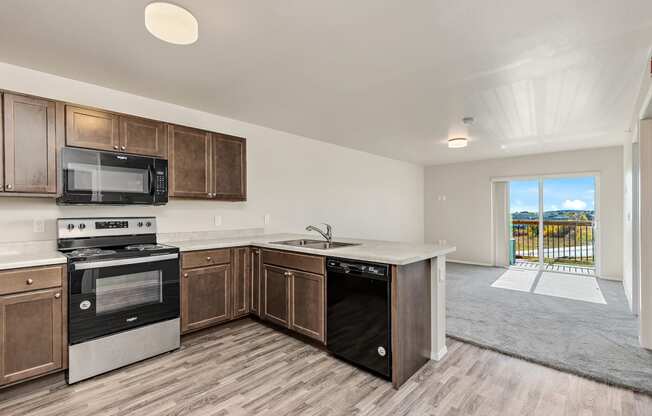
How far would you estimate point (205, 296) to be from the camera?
2.97 meters

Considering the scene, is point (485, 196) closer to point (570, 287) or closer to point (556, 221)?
point (556, 221)

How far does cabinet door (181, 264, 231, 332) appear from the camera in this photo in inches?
112

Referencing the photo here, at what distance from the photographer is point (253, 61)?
95.9 inches

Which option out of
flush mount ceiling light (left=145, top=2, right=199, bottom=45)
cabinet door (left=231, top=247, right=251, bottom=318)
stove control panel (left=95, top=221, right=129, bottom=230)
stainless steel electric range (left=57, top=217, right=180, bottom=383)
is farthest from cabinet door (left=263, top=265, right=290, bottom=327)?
flush mount ceiling light (left=145, top=2, right=199, bottom=45)

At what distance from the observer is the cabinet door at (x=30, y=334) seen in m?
2.01

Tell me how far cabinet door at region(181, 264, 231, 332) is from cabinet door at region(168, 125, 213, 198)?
0.82 m

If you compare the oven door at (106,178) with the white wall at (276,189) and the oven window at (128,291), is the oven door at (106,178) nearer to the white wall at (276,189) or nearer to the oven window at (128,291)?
the white wall at (276,189)

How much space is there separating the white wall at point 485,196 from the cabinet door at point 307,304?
5.49 meters

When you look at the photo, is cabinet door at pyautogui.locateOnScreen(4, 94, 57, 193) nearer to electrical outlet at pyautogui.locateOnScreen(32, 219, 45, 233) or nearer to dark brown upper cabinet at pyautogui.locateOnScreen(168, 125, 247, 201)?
electrical outlet at pyautogui.locateOnScreen(32, 219, 45, 233)

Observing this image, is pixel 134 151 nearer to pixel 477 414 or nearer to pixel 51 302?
pixel 51 302

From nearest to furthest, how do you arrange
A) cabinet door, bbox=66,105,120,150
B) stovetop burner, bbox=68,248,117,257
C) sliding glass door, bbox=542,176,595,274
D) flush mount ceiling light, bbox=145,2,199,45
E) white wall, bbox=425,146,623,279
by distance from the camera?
flush mount ceiling light, bbox=145,2,199,45
stovetop burner, bbox=68,248,117,257
cabinet door, bbox=66,105,120,150
white wall, bbox=425,146,623,279
sliding glass door, bbox=542,176,595,274

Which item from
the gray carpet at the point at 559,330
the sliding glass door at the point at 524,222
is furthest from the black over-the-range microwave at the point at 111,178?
the sliding glass door at the point at 524,222

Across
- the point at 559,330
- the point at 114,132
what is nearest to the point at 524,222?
the point at 559,330

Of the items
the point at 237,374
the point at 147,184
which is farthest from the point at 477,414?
the point at 147,184
